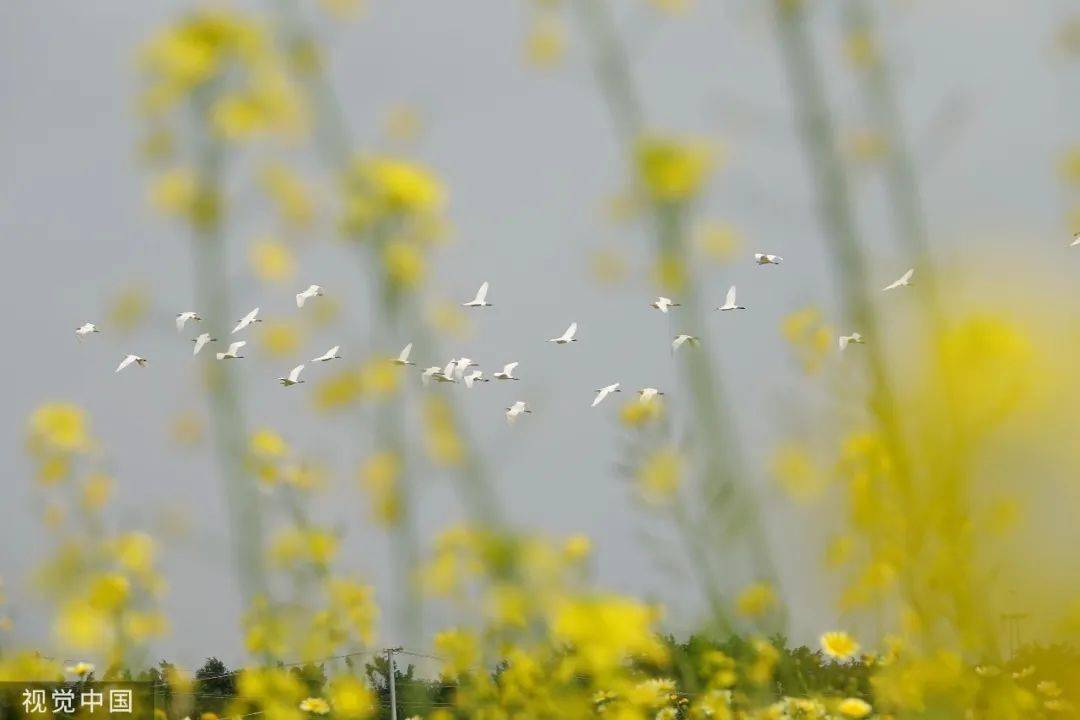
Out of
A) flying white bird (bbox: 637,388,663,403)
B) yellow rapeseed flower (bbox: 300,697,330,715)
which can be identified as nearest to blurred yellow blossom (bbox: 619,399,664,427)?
flying white bird (bbox: 637,388,663,403)

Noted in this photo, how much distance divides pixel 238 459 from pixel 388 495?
35cm

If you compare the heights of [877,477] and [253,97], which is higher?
[253,97]

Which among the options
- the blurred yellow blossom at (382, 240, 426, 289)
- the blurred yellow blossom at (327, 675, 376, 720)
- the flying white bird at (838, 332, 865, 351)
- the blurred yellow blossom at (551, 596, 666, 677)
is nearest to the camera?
the blurred yellow blossom at (551, 596, 666, 677)

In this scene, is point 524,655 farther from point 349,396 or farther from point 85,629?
point 85,629

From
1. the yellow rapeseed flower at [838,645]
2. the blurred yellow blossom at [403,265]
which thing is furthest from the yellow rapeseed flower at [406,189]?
the yellow rapeseed flower at [838,645]

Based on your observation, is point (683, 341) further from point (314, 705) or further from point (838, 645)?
point (314, 705)

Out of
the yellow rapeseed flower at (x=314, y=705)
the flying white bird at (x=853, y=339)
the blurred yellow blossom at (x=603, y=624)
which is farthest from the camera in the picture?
the yellow rapeseed flower at (x=314, y=705)

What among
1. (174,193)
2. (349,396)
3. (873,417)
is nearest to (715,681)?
(349,396)

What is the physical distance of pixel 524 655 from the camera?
11.9 feet

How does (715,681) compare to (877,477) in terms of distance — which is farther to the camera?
(715,681)

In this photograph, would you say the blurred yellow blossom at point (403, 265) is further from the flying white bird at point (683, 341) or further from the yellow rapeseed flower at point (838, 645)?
the yellow rapeseed flower at point (838, 645)

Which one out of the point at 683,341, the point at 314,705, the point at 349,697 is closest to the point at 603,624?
the point at 683,341

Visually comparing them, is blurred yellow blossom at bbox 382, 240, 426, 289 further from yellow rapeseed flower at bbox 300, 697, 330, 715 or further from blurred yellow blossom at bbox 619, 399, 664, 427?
yellow rapeseed flower at bbox 300, 697, 330, 715

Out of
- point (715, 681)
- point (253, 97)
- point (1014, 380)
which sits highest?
point (253, 97)
